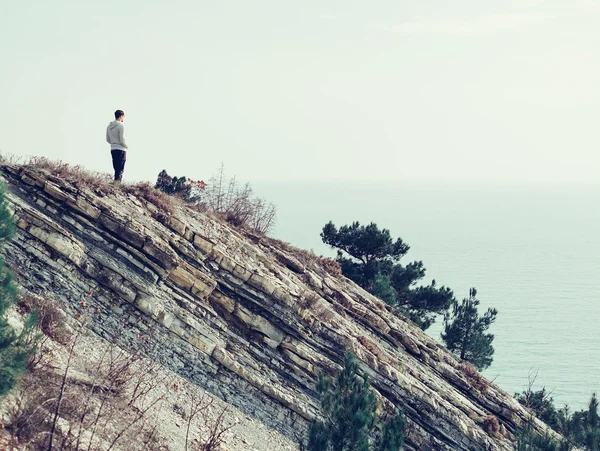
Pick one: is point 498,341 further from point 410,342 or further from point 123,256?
point 123,256

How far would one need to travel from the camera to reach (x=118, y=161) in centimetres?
1878

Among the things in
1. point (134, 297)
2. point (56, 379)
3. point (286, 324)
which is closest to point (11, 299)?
point (56, 379)

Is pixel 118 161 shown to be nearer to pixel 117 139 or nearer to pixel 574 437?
pixel 117 139

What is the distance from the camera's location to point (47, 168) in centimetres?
1736

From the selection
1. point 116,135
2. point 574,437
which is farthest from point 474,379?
point 116,135

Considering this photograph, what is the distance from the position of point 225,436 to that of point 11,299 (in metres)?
6.20

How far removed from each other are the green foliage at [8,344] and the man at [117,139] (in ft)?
25.5

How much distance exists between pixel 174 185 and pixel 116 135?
6324mm

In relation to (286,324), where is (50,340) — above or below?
below

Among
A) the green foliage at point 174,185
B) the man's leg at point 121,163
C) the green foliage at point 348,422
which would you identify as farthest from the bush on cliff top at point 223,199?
the green foliage at point 348,422

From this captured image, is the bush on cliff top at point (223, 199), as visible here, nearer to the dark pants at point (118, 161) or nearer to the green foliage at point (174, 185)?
the green foliage at point (174, 185)

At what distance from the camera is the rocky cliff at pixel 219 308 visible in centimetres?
1518

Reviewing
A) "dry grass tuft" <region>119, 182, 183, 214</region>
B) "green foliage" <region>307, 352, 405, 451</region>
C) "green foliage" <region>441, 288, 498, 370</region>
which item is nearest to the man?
"dry grass tuft" <region>119, 182, 183, 214</region>

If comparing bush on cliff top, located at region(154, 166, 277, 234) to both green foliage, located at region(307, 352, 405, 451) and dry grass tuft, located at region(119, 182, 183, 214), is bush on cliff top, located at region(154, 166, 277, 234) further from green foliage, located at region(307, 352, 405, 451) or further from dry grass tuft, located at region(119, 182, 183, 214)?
green foliage, located at region(307, 352, 405, 451)
